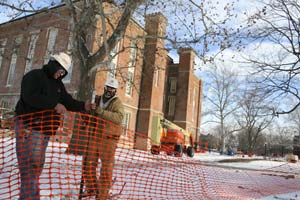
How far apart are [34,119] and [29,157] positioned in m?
0.42

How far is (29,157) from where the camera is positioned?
2900 millimetres

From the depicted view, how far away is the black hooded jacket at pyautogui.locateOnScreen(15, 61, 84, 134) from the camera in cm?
281

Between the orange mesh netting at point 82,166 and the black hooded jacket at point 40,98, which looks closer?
the black hooded jacket at point 40,98

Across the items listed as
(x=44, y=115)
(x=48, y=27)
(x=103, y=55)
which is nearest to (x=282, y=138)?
(x=48, y=27)

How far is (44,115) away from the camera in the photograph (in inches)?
118

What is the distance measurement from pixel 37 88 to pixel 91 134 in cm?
136

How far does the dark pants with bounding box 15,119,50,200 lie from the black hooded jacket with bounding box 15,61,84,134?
4.0 inches

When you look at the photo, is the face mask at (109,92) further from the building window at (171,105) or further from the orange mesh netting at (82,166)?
the building window at (171,105)

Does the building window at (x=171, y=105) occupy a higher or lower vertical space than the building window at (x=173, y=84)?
Result: lower

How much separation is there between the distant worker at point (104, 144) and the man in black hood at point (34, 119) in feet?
2.84

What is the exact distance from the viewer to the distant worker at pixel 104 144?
3.79 m

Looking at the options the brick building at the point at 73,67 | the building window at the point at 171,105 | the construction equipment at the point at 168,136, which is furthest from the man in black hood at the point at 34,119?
the building window at the point at 171,105

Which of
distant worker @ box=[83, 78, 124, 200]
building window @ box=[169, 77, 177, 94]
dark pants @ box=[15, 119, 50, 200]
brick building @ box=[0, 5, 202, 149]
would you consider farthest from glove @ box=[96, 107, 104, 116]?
building window @ box=[169, 77, 177, 94]

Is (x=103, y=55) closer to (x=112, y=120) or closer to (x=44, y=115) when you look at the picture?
(x=112, y=120)
